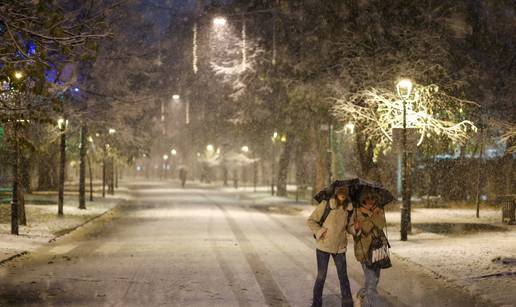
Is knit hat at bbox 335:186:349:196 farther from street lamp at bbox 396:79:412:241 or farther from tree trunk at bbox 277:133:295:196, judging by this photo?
tree trunk at bbox 277:133:295:196

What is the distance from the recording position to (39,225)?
24.6 m

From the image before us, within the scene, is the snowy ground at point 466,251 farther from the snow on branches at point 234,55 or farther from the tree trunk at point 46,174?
the tree trunk at point 46,174

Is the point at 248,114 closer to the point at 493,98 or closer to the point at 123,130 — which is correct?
the point at 123,130

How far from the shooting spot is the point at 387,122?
25.7 metres

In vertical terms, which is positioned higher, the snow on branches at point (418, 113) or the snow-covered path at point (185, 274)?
the snow on branches at point (418, 113)

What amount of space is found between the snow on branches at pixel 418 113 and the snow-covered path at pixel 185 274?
5.40 m

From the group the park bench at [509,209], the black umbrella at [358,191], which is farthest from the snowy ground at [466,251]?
the black umbrella at [358,191]

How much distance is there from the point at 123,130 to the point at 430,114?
18.9m

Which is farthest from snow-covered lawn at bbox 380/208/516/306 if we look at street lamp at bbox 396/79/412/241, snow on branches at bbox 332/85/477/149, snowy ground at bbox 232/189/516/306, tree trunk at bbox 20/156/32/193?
tree trunk at bbox 20/156/32/193

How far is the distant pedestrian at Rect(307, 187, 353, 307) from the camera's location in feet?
31.4

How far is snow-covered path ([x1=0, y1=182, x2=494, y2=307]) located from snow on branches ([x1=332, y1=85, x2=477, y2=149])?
540 cm

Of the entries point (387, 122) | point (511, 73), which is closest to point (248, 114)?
point (511, 73)

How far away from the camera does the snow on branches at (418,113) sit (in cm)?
2472

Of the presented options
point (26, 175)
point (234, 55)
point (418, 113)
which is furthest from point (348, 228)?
point (26, 175)
